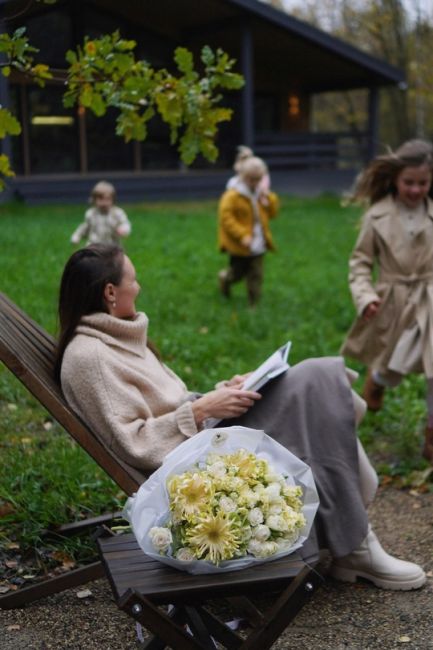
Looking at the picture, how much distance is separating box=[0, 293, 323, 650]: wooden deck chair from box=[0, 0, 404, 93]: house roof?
18.7 m

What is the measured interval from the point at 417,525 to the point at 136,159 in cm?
2040

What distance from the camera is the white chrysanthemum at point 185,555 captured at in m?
2.53

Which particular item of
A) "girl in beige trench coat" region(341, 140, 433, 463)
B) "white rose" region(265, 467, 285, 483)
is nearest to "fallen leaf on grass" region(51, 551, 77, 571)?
"white rose" region(265, 467, 285, 483)

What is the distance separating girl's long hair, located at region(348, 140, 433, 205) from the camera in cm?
517

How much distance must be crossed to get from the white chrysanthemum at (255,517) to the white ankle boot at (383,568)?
1.08m

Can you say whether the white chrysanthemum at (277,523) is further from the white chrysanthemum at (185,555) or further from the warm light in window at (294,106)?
the warm light in window at (294,106)

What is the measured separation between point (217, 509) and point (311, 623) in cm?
99

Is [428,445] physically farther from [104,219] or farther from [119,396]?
[104,219]

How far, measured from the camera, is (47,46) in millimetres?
21891

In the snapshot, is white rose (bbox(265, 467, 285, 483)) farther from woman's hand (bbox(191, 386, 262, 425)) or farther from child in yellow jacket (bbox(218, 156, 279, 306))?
child in yellow jacket (bbox(218, 156, 279, 306))

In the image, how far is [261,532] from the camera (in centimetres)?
255

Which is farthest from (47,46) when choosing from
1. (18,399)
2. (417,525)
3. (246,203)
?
(417,525)

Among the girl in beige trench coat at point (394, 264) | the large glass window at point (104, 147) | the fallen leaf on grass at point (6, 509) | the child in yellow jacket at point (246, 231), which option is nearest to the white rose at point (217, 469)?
the fallen leaf on grass at point (6, 509)

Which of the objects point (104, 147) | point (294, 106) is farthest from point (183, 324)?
point (294, 106)
